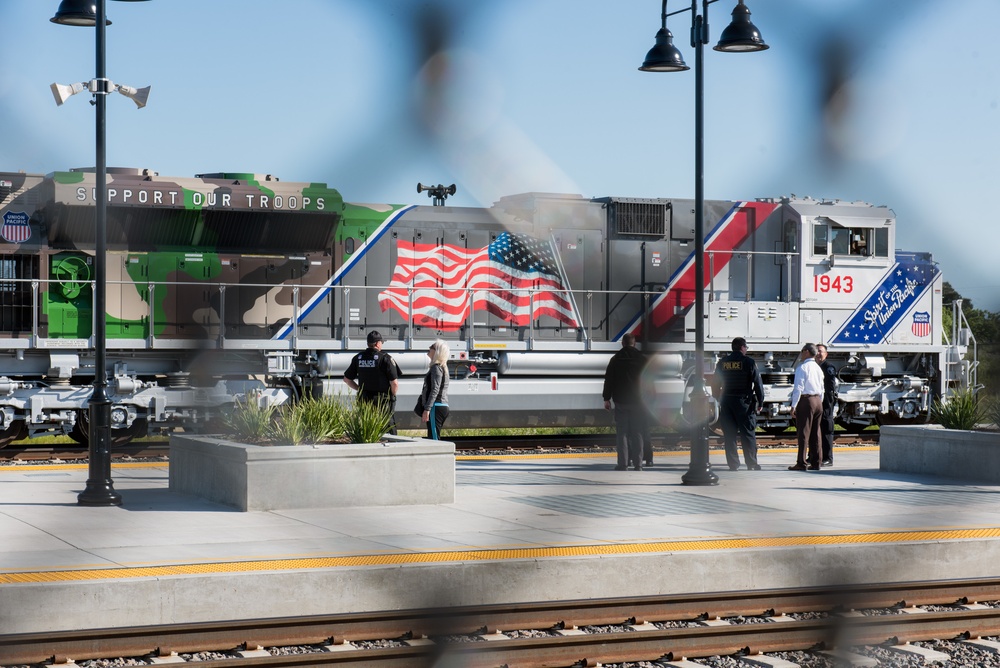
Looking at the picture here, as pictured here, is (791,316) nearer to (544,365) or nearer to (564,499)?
(544,365)

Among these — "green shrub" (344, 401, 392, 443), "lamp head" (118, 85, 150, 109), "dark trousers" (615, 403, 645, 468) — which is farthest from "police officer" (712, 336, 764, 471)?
"lamp head" (118, 85, 150, 109)

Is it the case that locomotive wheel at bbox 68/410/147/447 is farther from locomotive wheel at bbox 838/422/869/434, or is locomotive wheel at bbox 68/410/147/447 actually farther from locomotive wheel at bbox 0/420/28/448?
locomotive wheel at bbox 838/422/869/434

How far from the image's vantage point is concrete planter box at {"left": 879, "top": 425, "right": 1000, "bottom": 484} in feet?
36.6

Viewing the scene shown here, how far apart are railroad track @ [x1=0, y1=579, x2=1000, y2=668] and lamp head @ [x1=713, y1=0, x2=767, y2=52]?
10.4ft

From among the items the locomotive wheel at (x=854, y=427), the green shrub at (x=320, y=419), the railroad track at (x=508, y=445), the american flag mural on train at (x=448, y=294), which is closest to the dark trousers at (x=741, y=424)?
the railroad track at (x=508, y=445)

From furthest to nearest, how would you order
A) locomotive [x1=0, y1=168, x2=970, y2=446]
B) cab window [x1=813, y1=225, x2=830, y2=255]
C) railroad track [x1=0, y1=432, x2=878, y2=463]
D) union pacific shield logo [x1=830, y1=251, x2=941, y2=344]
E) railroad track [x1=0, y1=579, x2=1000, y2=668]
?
union pacific shield logo [x1=830, y1=251, x2=941, y2=344] < cab window [x1=813, y1=225, x2=830, y2=255] < railroad track [x1=0, y1=432, x2=878, y2=463] < locomotive [x1=0, y1=168, x2=970, y2=446] < railroad track [x1=0, y1=579, x2=1000, y2=668]

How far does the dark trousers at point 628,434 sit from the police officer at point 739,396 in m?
1.05

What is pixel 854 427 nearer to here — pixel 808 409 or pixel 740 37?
pixel 808 409

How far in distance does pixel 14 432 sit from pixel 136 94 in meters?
14.1

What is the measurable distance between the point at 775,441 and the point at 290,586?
488 inches

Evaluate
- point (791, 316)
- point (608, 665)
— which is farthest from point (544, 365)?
point (608, 665)

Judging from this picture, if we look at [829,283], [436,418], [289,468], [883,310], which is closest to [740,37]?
[289,468]

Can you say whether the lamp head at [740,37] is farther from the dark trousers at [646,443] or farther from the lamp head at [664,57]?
the dark trousers at [646,443]

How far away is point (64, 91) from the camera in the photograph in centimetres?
109
